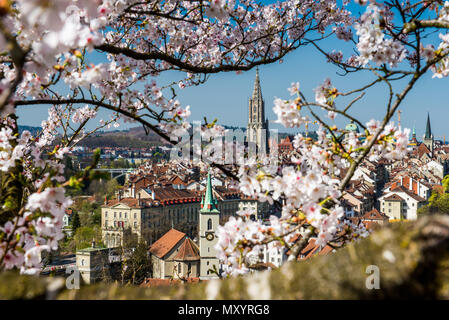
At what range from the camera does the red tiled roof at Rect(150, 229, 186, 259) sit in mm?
35656

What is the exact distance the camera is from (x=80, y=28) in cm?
147

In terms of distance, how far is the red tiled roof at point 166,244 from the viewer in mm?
35656

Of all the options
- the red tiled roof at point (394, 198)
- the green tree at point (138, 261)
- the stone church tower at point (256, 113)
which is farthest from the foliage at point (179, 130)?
the stone church tower at point (256, 113)

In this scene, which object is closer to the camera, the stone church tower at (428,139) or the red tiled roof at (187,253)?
the red tiled roof at (187,253)

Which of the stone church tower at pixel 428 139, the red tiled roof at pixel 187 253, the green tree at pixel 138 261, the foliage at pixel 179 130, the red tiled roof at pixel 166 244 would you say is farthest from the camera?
the stone church tower at pixel 428 139

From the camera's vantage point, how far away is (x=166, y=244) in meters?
36.9

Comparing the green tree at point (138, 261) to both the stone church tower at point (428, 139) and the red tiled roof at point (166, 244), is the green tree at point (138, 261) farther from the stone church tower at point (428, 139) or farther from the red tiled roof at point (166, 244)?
the stone church tower at point (428, 139)

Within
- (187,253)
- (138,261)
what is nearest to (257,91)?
(187,253)

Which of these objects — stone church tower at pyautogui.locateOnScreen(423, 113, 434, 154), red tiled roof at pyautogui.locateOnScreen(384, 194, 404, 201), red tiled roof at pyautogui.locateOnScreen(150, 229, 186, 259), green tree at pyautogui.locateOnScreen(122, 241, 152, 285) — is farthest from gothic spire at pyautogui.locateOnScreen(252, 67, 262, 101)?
green tree at pyautogui.locateOnScreen(122, 241, 152, 285)

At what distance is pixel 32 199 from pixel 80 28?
22.2 inches

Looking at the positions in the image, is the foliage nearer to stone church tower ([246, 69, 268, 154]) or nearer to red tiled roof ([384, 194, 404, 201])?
red tiled roof ([384, 194, 404, 201])

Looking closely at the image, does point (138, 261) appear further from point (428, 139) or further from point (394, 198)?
point (428, 139)

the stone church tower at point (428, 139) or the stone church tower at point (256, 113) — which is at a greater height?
the stone church tower at point (256, 113)
